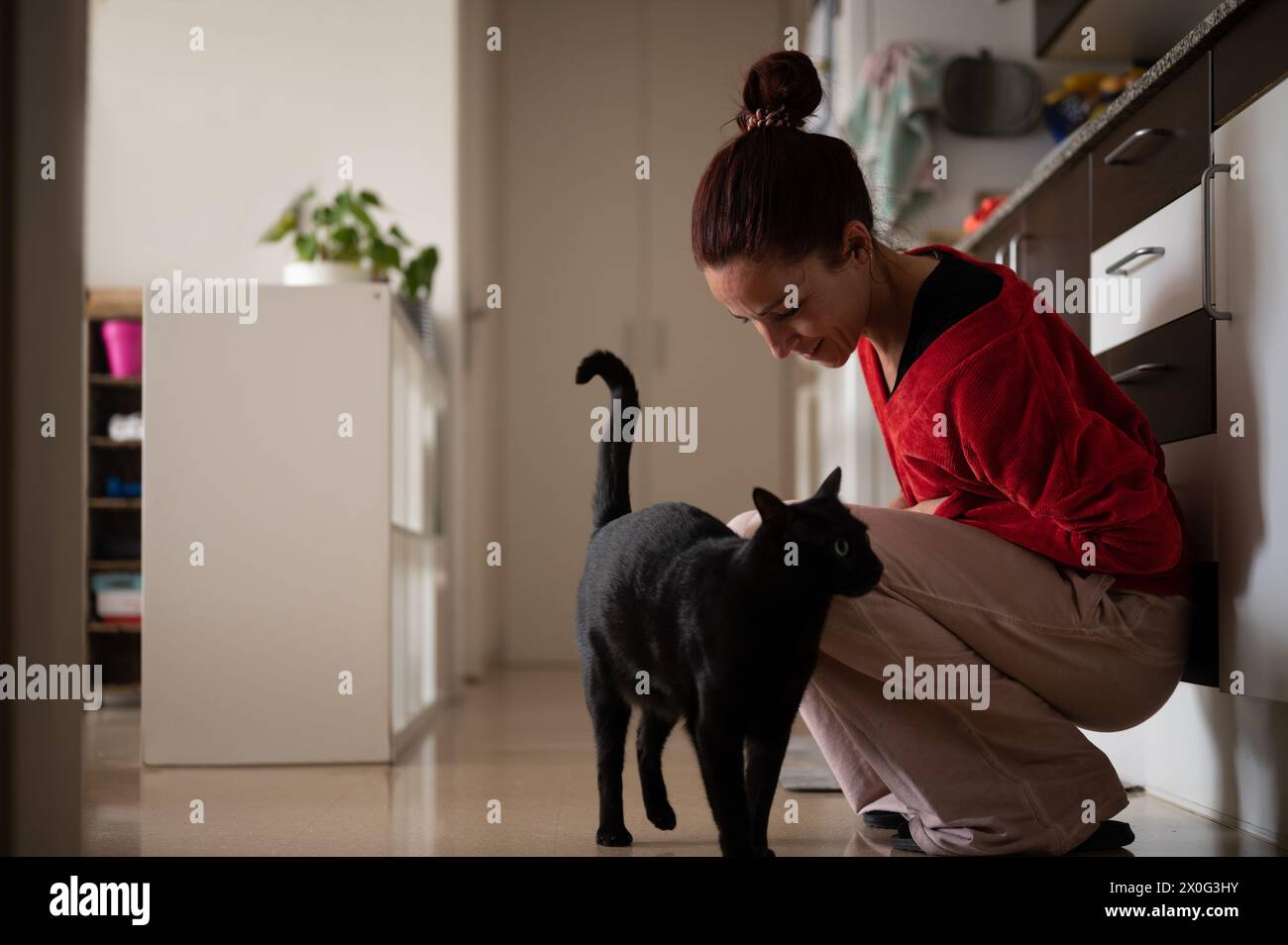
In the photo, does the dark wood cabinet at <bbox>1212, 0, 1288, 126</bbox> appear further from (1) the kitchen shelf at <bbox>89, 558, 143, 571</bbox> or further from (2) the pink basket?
(1) the kitchen shelf at <bbox>89, 558, 143, 571</bbox>

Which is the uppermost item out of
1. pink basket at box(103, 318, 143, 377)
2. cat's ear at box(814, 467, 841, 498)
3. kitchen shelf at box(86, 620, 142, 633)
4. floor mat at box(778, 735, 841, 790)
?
pink basket at box(103, 318, 143, 377)

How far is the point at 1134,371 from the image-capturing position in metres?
1.81

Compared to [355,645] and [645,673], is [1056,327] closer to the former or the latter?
[645,673]

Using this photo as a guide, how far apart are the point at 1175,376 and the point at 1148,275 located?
0.19 m

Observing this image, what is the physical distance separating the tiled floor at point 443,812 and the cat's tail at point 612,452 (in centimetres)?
44

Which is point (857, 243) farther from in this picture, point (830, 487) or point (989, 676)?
point (989, 676)

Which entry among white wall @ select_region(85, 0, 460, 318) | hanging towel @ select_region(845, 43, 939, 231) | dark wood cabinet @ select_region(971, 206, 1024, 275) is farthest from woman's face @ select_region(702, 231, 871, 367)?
white wall @ select_region(85, 0, 460, 318)

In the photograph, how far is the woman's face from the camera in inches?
54.9

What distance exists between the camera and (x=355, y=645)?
8.13 ft

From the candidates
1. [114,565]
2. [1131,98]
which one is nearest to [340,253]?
[114,565]

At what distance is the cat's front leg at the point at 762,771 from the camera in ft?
4.49

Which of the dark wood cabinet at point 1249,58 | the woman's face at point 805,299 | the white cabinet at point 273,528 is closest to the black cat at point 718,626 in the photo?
the woman's face at point 805,299

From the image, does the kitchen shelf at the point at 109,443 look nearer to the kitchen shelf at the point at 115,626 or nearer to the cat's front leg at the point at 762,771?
the kitchen shelf at the point at 115,626
